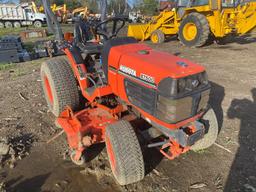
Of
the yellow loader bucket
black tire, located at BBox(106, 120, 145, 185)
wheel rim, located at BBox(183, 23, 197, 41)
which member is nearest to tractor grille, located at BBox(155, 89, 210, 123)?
black tire, located at BBox(106, 120, 145, 185)

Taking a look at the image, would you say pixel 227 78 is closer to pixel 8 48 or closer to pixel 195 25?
pixel 195 25

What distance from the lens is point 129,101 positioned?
290 cm

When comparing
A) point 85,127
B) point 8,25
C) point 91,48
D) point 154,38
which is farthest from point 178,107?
point 8,25

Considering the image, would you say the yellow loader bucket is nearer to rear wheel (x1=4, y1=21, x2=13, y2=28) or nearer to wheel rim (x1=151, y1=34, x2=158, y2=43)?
wheel rim (x1=151, y1=34, x2=158, y2=43)

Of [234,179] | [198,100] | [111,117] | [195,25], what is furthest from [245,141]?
[195,25]

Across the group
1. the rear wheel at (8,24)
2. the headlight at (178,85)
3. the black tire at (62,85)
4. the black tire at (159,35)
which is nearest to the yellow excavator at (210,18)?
the black tire at (159,35)

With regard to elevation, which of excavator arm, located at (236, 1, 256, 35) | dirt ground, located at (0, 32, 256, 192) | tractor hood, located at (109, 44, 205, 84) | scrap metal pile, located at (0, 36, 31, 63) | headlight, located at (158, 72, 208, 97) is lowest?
dirt ground, located at (0, 32, 256, 192)

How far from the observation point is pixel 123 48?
3.07m

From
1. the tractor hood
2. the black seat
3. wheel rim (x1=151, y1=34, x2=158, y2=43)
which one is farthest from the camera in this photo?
wheel rim (x1=151, y1=34, x2=158, y2=43)

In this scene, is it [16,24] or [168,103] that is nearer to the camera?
[168,103]

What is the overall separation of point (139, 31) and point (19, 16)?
1745 cm

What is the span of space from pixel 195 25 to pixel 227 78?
13.6 feet

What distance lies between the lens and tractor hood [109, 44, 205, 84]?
2.43 metres

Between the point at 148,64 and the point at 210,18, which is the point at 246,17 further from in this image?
the point at 148,64
